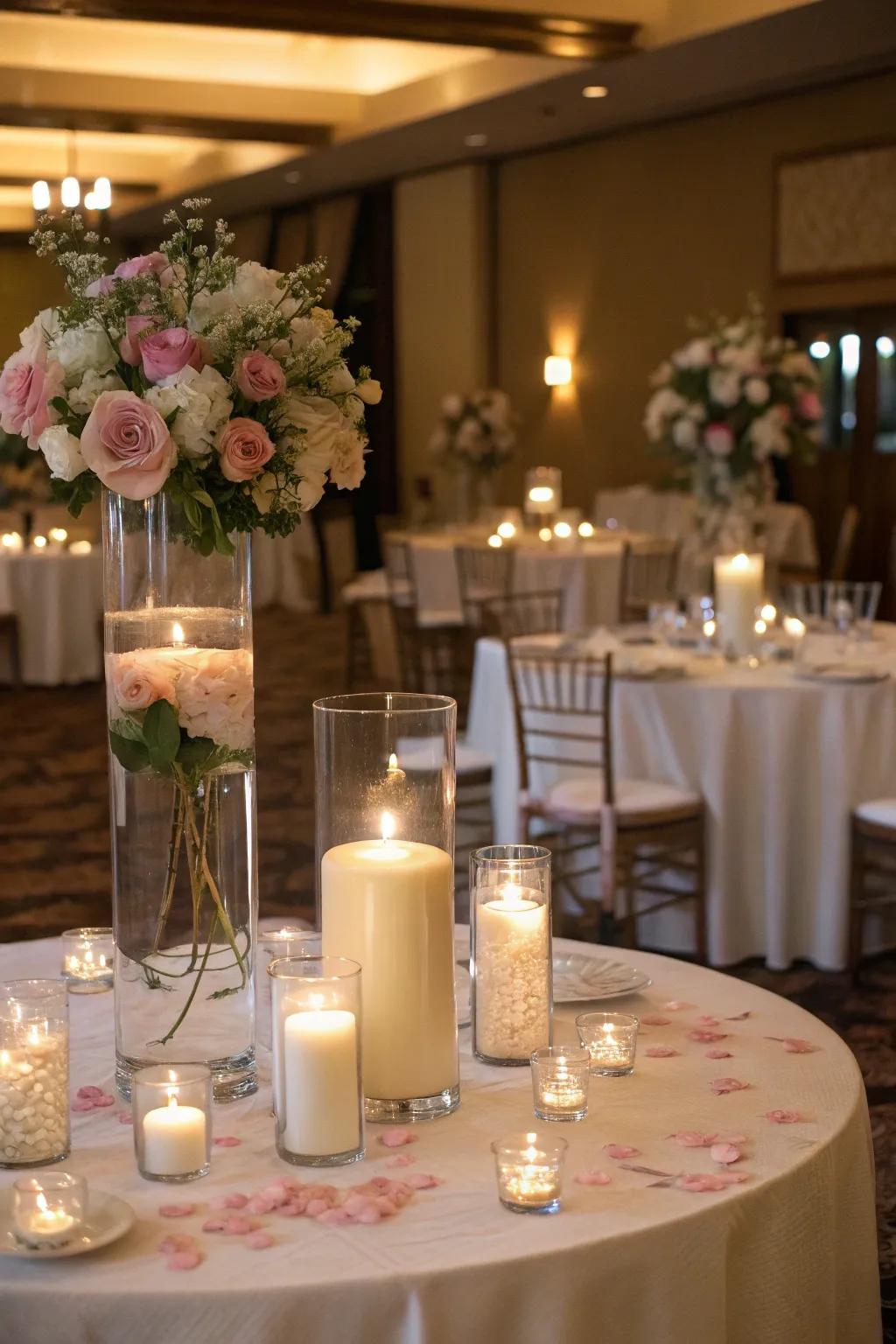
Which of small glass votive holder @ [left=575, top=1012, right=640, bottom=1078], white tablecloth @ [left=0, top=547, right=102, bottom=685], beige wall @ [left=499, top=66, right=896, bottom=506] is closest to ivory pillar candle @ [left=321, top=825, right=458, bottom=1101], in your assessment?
small glass votive holder @ [left=575, top=1012, right=640, bottom=1078]

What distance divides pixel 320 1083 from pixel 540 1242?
266 mm

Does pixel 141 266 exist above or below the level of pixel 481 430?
below

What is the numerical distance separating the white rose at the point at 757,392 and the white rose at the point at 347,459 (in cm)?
553

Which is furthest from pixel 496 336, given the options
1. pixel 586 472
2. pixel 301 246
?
pixel 301 246

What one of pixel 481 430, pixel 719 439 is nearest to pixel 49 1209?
pixel 719 439

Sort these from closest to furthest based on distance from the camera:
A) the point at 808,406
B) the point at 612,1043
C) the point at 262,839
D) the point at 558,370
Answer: the point at 612,1043
the point at 262,839
the point at 808,406
the point at 558,370

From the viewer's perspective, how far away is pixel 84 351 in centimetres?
170

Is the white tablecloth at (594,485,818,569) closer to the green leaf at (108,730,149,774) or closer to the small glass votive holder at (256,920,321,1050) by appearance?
the small glass votive holder at (256,920,321,1050)

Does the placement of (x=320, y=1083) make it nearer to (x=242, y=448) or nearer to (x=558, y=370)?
(x=242, y=448)

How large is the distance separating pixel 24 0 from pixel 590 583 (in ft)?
13.6

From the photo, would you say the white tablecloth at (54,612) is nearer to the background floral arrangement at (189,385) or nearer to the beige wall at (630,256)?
the beige wall at (630,256)

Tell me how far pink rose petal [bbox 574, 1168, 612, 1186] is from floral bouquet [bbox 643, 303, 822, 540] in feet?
18.9

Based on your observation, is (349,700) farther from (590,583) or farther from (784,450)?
(590,583)

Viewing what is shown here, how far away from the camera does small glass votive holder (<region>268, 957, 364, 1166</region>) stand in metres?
1.59
